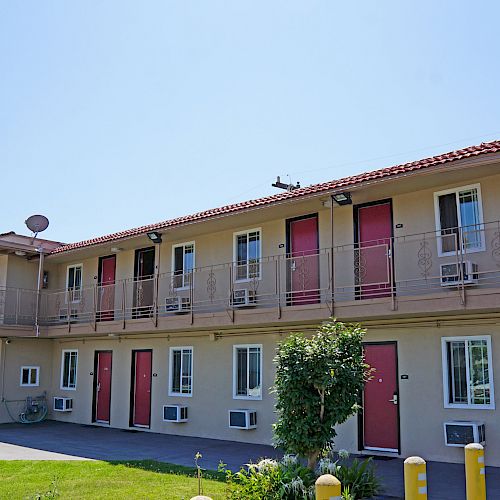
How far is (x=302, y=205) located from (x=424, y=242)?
327cm

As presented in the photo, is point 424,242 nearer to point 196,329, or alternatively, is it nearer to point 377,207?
point 377,207

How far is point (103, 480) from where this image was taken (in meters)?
10.4

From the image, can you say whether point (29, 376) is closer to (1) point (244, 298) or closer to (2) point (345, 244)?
(1) point (244, 298)

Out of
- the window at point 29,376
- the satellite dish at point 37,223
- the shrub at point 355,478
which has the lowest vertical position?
the shrub at point 355,478

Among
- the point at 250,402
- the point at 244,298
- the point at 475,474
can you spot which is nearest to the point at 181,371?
the point at 250,402

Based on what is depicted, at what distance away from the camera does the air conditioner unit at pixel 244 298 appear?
1484cm

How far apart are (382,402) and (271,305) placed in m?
3.56

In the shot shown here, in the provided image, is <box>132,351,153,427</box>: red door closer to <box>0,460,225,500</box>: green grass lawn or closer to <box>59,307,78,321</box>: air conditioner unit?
<box>59,307,78,321</box>: air conditioner unit

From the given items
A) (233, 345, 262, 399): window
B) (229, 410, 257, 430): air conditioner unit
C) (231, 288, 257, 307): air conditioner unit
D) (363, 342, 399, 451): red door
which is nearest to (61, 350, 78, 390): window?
(233, 345, 262, 399): window

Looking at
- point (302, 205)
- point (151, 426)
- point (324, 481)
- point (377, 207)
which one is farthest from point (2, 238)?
point (324, 481)

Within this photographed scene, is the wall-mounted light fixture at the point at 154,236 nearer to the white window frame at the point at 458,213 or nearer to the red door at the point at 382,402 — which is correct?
the red door at the point at 382,402

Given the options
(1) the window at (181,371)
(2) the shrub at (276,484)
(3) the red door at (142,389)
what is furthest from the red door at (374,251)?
(3) the red door at (142,389)

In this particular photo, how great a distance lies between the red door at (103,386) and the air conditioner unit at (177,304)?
3.91m

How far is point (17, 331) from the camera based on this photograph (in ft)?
64.4
